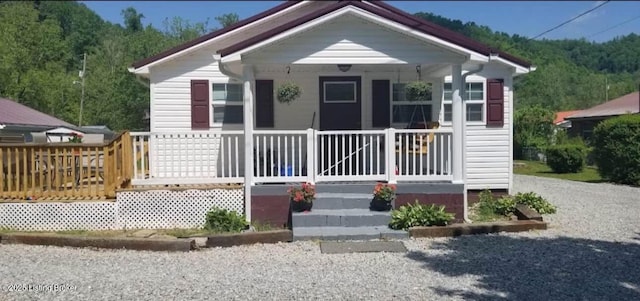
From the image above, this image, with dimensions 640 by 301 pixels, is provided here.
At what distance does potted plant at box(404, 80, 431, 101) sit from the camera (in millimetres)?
10547

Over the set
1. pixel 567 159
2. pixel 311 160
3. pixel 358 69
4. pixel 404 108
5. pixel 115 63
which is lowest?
pixel 567 159

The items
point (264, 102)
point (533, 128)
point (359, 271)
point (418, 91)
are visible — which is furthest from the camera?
point (533, 128)

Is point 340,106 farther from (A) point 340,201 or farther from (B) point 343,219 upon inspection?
(B) point 343,219

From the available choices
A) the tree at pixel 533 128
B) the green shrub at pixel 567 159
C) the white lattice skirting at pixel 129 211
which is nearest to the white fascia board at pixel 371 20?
the white lattice skirting at pixel 129 211

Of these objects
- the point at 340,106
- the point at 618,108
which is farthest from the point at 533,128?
the point at 340,106

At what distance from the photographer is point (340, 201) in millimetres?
8492

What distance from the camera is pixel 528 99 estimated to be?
66000 mm

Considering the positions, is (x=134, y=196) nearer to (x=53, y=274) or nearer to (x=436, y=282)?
(x=53, y=274)

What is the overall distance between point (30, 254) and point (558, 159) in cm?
2007

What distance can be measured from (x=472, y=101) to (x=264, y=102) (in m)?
4.45

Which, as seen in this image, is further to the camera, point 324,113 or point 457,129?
point 324,113

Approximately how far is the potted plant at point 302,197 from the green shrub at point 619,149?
1178 cm

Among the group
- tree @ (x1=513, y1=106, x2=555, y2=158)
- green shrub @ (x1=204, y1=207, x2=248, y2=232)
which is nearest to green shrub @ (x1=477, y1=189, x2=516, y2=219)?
green shrub @ (x1=204, y1=207, x2=248, y2=232)

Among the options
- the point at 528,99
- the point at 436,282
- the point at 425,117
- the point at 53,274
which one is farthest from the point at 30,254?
the point at 528,99
